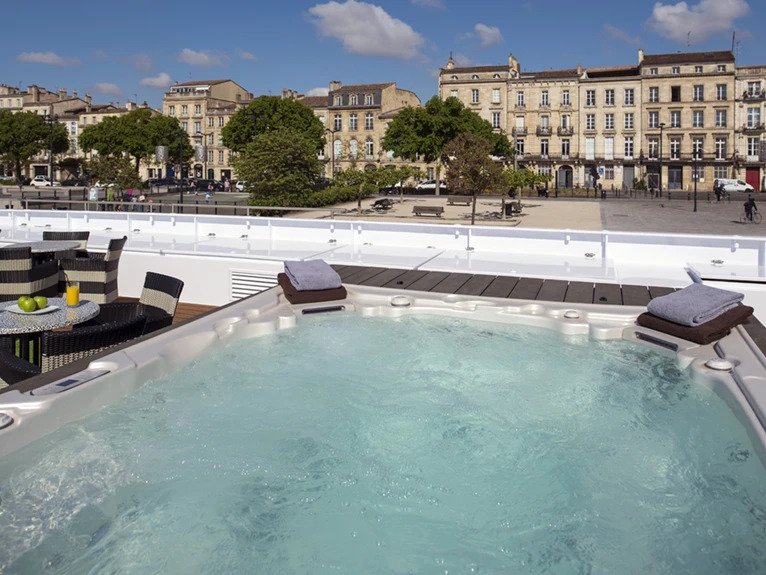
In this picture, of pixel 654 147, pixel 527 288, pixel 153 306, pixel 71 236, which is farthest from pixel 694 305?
pixel 654 147

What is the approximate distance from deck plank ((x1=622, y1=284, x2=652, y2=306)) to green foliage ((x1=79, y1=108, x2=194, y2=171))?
62.6 metres

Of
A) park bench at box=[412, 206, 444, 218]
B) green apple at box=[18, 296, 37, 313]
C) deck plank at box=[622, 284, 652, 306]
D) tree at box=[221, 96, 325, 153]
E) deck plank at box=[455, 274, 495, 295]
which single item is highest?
tree at box=[221, 96, 325, 153]

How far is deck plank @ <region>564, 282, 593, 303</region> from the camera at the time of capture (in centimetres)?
755

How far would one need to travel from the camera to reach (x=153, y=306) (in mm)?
6746

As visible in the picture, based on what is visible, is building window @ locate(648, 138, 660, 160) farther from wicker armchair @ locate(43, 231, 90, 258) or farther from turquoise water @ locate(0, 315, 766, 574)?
turquoise water @ locate(0, 315, 766, 574)

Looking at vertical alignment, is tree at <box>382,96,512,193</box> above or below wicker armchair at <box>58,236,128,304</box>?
above

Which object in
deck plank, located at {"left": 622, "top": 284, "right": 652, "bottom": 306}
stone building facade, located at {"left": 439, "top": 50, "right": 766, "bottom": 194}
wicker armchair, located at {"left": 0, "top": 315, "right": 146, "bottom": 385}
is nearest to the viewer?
wicker armchair, located at {"left": 0, "top": 315, "right": 146, "bottom": 385}

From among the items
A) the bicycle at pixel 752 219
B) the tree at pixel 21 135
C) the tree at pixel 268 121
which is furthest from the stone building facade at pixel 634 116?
the tree at pixel 21 135

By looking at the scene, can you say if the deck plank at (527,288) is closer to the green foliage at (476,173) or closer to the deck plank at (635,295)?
the deck plank at (635,295)

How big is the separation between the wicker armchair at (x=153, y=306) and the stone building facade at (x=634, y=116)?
56.2 m

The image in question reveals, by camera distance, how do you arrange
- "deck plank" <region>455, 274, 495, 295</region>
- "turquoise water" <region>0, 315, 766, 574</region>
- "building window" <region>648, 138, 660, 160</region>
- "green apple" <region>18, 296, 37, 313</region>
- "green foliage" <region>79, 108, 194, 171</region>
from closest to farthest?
"turquoise water" <region>0, 315, 766, 574</region>
"green apple" <region>18, 296, 37, 313</region>
"deck plank" <region>455, 274, 495, 295</region>
"building window" <region>648, 138, 660, 160</region>
"green foliage" <region>79, 108, 194, 171</region>

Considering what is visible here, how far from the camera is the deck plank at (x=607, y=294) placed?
7463 mm

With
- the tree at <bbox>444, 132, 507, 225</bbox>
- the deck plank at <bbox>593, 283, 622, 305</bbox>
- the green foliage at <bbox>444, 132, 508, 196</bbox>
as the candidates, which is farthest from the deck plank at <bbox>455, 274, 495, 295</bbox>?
the green foliage at <bbox>444, 132, 508, 196</bbox>

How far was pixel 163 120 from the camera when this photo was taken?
67.8m
